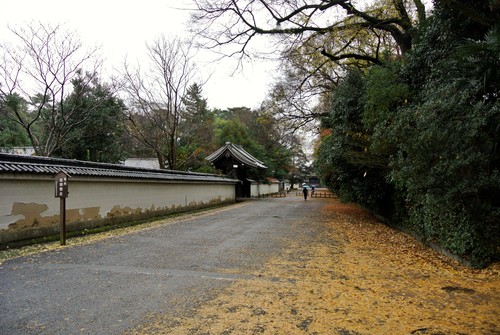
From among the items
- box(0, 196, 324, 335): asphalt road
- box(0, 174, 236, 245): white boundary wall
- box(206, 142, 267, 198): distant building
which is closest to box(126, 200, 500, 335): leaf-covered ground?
box(0, 196, 324, 335): asphalt road

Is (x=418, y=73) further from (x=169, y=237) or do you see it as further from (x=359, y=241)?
(x=169, y=237)

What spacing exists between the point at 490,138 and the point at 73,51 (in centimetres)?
1779

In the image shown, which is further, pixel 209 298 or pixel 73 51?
pixel 73 51

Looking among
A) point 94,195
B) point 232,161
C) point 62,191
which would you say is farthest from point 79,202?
point 232,161

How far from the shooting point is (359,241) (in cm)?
949

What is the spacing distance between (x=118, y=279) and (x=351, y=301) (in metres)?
3.51

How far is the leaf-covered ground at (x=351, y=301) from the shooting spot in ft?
11.7

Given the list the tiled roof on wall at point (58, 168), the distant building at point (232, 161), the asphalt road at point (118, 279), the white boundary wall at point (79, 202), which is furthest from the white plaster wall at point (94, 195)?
the distant building at point (232, 161)

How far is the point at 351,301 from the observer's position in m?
4.38

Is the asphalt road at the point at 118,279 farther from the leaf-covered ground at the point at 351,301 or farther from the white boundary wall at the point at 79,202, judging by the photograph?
the white boundary wall at the point at 79,202

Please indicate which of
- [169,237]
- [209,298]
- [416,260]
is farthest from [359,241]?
[209,298]

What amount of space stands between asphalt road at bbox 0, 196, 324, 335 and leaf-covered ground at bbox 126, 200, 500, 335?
0.40 meters

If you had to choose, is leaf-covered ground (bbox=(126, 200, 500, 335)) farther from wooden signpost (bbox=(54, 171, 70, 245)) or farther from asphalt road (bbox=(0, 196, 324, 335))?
wooden signpost (bbox=(54, 171, 70, 245))

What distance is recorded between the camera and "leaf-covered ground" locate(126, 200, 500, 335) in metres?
3.57
